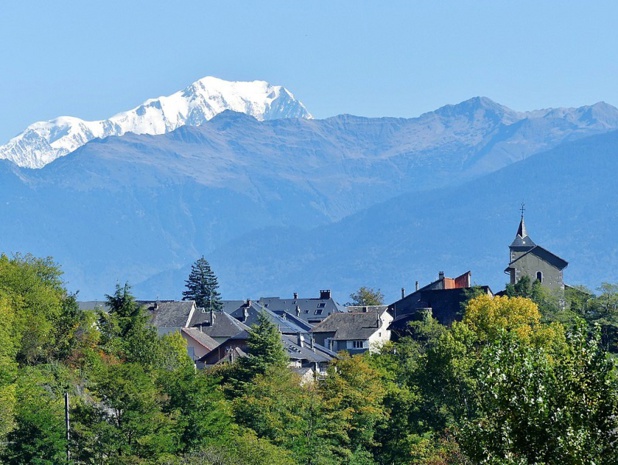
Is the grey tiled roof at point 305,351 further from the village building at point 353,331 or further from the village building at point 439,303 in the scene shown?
the village building at point 353,331

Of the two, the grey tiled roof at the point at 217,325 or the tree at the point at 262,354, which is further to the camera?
the grey tiled roof at the point at 217,325

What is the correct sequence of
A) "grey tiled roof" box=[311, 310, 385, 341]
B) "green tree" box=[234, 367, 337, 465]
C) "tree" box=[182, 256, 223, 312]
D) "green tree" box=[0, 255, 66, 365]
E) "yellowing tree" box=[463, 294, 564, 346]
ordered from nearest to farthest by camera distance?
1. "green tree" box=[234, 367, 337, 465]
2. "yellowing tree" box=[463, 294, 564, 346]
3. "green tree" box=[0, 255, 66, 365]
4. "grey tiled roof" box=[311, 310, 385, 341]
5. "tree" box=[182, 256, 223, 312]

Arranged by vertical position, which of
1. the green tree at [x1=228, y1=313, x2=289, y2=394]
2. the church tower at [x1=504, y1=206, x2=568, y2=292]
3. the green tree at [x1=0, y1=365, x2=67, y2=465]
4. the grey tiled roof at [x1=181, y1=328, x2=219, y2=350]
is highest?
the church tower at [x1=504, y1=206, x2=568, y2=292]

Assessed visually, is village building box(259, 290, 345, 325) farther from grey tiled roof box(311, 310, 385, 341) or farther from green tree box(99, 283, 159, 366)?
green tree box(99, 283, 159, 366)

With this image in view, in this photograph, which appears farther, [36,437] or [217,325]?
[217,325]

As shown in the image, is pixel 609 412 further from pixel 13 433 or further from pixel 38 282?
pixel 38 282

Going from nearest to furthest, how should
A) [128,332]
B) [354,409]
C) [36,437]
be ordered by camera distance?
1. [36,437]
2. [354,409]
3. [128,332]

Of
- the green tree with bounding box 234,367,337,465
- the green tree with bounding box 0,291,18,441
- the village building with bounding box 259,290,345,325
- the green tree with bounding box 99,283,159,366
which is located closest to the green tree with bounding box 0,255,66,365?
the green tree with bounding box 0,291,18,441

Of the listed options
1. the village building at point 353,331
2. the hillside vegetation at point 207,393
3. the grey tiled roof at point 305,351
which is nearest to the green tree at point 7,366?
the hillside vegetation at point 207,393

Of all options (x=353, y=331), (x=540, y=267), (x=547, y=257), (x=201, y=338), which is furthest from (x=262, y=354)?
(x=353, y=331)

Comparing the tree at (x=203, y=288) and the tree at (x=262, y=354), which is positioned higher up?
the tree at (x=203, y=288)

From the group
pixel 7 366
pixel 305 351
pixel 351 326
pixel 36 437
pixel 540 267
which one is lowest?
pixel 36 437

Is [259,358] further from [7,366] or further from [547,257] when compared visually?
[547,257]

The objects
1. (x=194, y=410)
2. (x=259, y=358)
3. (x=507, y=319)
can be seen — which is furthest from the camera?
(x=259, y=358)
